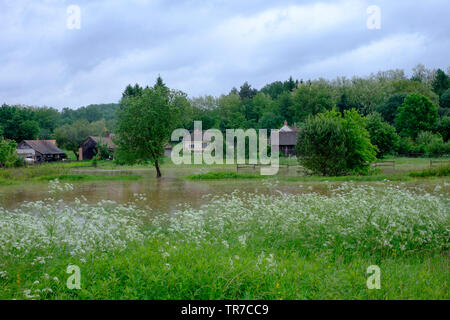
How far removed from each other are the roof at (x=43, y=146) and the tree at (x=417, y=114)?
64.1 meters

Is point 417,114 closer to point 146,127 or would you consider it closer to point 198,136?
point 198,136

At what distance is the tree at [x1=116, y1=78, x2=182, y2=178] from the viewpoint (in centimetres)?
3497

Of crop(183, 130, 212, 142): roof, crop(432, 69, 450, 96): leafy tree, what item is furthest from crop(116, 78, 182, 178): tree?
crop(432, 69, 450, 96): leafy tree

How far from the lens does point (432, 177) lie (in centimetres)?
2666

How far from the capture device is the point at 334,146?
1147 inches

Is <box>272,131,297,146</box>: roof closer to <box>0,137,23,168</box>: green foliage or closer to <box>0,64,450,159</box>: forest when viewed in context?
<box>0,64,450,159</box>: forest

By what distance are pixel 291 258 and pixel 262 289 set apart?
177cm

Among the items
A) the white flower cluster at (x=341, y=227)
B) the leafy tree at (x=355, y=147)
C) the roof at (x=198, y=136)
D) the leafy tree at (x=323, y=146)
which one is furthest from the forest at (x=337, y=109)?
the white flower cluster at (x=341, y=227)

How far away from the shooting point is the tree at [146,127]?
35.0 m

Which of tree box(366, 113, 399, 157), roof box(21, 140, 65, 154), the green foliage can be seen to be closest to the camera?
the green foliage

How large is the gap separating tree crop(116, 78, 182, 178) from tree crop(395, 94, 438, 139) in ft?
136

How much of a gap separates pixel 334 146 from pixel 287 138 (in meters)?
36.1
